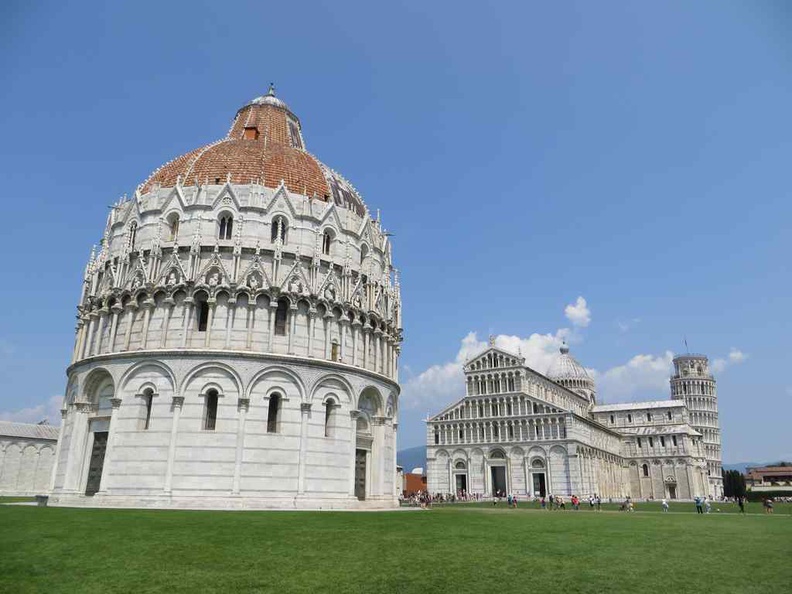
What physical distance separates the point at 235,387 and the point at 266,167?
1601 centimetres

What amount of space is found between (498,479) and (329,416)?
5615 cm

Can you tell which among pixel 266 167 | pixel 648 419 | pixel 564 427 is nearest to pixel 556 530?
pixel 266 167

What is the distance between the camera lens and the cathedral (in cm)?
8106

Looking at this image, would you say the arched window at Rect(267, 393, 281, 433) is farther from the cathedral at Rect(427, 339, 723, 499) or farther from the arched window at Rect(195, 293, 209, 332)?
the cathedral at Rect(427, 339, 723, 499)

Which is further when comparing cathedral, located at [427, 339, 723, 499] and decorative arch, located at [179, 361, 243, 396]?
cathedral, located at [427, 339, 723, 499]

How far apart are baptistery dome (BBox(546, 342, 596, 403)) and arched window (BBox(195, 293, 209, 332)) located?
95.0m

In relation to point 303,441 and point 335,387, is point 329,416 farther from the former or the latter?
point 303,441

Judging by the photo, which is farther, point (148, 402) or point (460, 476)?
point (460, 476)

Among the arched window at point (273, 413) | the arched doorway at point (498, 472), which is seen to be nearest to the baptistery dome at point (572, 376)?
the arched doorway at point (498, 472)

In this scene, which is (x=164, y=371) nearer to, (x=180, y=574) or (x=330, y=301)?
(x=330, y=301)

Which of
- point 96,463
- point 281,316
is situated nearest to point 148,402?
point 96,463

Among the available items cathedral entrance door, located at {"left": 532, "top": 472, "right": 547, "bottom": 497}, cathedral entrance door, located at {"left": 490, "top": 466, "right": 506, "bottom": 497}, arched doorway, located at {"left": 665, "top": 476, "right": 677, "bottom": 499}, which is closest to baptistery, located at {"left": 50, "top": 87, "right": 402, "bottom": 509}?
cathedral entrance door, located at {"left": 532, "top": 472, "right": 547, "bottom": 497}

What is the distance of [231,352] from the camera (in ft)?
110

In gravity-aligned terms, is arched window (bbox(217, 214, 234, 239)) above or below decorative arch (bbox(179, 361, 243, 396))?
above
